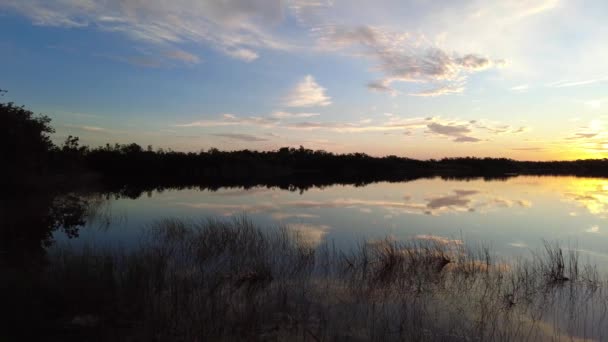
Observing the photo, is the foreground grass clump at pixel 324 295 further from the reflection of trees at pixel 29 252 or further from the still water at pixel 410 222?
the still water at pixel 410 222

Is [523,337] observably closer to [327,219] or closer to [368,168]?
[327,219]

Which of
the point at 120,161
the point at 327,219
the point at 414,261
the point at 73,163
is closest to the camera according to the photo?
the point at 414,261

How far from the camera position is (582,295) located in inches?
329

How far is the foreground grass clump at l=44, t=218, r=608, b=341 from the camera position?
20.1 ft

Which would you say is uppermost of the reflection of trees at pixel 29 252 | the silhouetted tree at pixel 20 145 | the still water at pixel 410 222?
the silhouetted tree at pixel 20 145

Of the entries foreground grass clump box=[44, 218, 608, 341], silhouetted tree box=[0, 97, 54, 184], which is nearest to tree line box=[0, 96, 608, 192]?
silhouetted tree box=[0, 97, 54, 184]

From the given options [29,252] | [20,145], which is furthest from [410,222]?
[20,145]

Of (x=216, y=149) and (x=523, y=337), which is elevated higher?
(x=216, y=149)

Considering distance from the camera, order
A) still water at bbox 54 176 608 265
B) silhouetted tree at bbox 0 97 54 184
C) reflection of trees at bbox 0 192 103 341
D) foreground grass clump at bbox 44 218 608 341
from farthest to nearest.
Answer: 1. silhouetted tree at bbox 0 97 54 184
2. still water at bbox 54 176 608 265
3. foreground grass clump at bbox 44 218 608 341
4. reflection of trees at bbox 0 192 103 341

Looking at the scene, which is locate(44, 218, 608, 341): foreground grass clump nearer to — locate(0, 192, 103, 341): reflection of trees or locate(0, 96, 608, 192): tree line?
locate(0, 192, 103, 341): reflection of trees

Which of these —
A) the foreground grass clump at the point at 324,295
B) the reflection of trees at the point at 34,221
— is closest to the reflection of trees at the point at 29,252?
the reflection of trees at the point at 34,221

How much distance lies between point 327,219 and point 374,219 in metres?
2.23

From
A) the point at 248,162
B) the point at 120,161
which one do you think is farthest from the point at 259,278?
the point at 248,162

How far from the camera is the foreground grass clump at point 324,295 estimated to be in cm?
613
